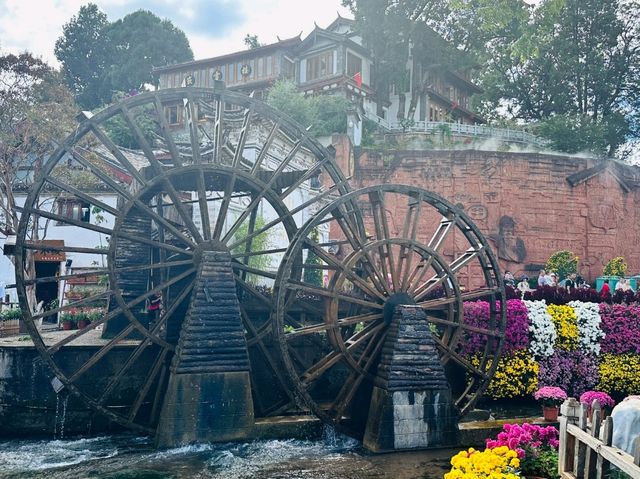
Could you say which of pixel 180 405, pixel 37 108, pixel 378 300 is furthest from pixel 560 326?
pixel 37 108

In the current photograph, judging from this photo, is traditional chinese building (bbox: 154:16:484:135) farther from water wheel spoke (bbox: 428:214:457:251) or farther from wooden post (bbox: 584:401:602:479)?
wooden post (bbox: 584:401:602:479)

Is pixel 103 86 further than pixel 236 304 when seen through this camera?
Yes

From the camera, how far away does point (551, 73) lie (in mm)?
36531

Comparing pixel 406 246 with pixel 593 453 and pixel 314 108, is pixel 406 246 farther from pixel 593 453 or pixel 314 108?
pixel 314 108

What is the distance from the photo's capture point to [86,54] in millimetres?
44906

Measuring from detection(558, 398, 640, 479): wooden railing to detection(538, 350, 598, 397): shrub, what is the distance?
632 cm

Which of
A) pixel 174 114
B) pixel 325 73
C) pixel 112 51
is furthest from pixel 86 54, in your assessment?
pixel 325 73

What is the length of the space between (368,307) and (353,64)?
88.1 feet

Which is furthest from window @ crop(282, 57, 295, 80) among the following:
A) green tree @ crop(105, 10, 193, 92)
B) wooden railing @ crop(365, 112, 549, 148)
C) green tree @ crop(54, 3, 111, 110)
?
green tree @ crop(54, 3, 111, 110)

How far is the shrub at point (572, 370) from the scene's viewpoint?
12.6 m

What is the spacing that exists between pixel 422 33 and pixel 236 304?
27.2 meters

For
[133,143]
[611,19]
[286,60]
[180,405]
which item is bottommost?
[180,405]

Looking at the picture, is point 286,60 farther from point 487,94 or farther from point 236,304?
point 236,304

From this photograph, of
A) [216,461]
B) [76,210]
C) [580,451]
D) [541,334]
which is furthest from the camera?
[76,210]
